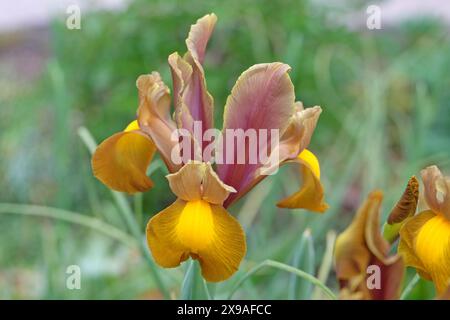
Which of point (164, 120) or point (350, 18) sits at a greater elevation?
point (350, 18)

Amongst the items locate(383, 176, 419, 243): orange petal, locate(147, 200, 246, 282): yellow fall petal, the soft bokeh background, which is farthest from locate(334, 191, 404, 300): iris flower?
the soft bokeh background

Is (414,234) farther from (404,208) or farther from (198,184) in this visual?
(198,184)

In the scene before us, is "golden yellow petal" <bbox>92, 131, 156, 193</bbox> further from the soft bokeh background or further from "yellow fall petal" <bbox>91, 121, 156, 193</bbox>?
the soft bokeh background

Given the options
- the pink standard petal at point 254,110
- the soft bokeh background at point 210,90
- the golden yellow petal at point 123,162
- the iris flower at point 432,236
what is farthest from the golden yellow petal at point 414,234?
the soft bokeh background at point 210,90

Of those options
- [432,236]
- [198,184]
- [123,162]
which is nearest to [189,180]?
[198,184]

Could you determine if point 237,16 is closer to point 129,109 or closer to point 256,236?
point 129,109

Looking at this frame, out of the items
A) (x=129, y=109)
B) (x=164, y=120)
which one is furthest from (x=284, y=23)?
(x=164, y=120)
